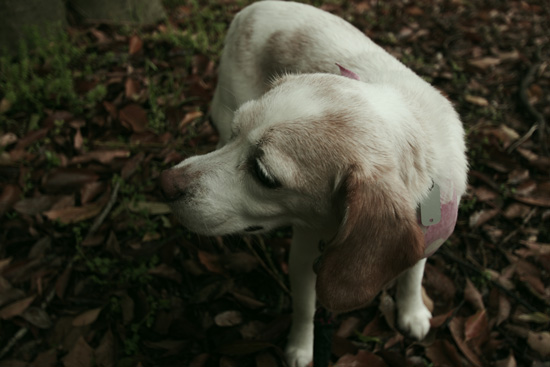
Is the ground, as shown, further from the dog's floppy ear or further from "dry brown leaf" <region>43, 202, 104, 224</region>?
the dog's floppy ear

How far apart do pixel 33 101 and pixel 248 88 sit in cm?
179

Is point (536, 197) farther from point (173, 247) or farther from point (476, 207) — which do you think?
point (173, 247)

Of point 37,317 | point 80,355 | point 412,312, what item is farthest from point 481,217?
point 37,317

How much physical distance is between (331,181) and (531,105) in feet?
9.25

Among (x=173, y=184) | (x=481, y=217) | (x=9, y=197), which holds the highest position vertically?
(x=173, y=184)

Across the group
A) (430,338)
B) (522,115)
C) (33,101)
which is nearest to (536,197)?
(522,115)

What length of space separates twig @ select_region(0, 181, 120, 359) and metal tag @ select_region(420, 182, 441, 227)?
1.91 m

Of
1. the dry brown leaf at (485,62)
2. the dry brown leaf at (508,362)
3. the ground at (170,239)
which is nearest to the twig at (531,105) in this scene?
the ground at (170,239)

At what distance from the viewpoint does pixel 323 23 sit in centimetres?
218

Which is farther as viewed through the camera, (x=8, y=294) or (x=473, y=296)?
(x=473, y=296)

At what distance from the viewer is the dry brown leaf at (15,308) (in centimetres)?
207

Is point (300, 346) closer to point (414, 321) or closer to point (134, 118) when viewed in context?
point (414, 321)

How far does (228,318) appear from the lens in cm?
216

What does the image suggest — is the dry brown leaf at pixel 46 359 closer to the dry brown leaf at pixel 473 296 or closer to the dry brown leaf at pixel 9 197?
the dry brown leaf at pixel 9 197
